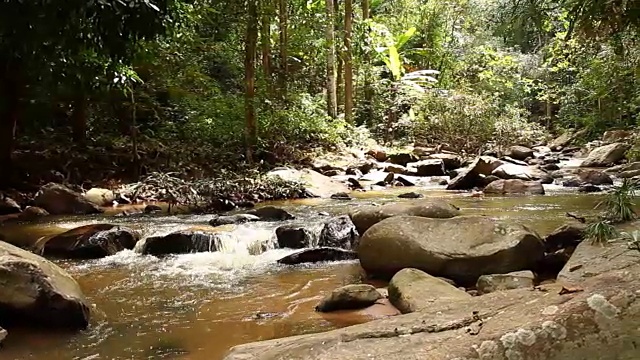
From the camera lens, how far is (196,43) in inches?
561

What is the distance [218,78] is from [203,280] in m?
14.7

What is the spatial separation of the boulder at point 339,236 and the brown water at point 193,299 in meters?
0.53

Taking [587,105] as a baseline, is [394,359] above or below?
below

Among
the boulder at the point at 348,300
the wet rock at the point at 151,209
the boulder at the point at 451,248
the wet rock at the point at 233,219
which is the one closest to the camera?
the boulder at the point at 348,300

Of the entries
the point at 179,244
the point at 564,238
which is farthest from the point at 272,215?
the point at 564,238

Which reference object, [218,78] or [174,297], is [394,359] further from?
[218,78]

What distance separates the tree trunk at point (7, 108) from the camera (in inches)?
409

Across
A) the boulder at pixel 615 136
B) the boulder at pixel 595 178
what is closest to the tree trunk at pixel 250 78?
the boulder at pixel 595 178

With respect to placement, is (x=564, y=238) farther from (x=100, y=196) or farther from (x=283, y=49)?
(x=283, y=49)

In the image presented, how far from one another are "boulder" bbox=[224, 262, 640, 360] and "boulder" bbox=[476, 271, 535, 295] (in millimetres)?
2017

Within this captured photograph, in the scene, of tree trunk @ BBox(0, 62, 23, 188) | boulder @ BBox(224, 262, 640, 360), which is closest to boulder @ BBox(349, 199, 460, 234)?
boulder @ BBox(224, 262, 640, 360)

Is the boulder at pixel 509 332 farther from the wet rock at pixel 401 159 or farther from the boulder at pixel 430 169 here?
the wet rock at pixel 401 159

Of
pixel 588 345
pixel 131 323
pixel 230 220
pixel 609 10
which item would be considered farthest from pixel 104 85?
pixel 588 345

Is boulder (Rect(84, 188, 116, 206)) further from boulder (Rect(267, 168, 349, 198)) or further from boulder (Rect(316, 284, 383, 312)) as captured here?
boulder (Rect(316, 284, 383, 312))
